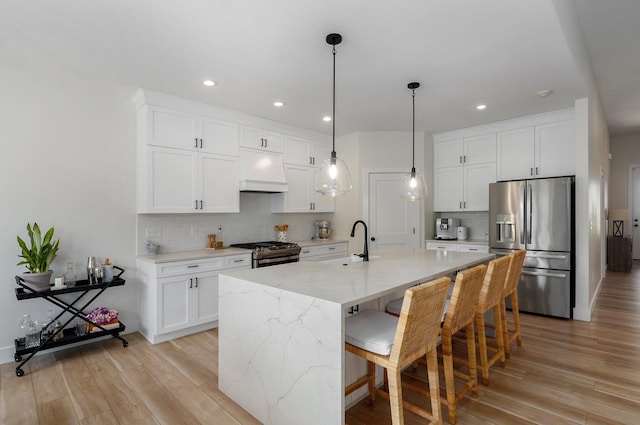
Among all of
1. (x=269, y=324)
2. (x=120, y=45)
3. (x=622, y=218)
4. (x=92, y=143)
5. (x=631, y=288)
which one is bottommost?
(x=631, y=288)

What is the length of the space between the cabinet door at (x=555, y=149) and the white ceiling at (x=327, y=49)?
323 millimetres

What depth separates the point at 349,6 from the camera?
83.9 inches

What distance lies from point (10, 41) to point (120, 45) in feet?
2.67

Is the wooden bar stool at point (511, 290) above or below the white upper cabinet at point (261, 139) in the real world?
below

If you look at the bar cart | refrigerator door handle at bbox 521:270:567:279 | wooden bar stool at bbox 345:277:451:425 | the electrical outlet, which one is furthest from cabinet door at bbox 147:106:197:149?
Answer: refrigerator door handle at bbox 521:270:567:279

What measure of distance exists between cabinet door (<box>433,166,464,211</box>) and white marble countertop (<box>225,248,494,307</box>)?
84.0 inches

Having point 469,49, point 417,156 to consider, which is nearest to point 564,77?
point 469,49

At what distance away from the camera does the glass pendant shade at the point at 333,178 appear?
8.78 feet

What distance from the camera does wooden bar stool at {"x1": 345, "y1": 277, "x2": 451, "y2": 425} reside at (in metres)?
1.64

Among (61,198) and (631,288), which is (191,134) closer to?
(61,198)

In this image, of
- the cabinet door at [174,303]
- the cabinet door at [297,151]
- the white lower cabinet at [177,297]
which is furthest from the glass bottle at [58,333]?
the cabinet door at [297,151]

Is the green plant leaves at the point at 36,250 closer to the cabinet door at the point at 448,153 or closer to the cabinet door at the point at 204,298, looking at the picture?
the cabinet door at the point at 204,298

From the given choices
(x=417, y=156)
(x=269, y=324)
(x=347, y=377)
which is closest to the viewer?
(x=269, y=324)

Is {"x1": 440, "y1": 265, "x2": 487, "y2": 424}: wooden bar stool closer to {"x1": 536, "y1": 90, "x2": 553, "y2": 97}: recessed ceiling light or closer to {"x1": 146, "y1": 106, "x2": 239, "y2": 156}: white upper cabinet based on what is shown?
{"x1": 536, "y1": 90, "x2": 553, "y2": 97}: recessed ceiling light
